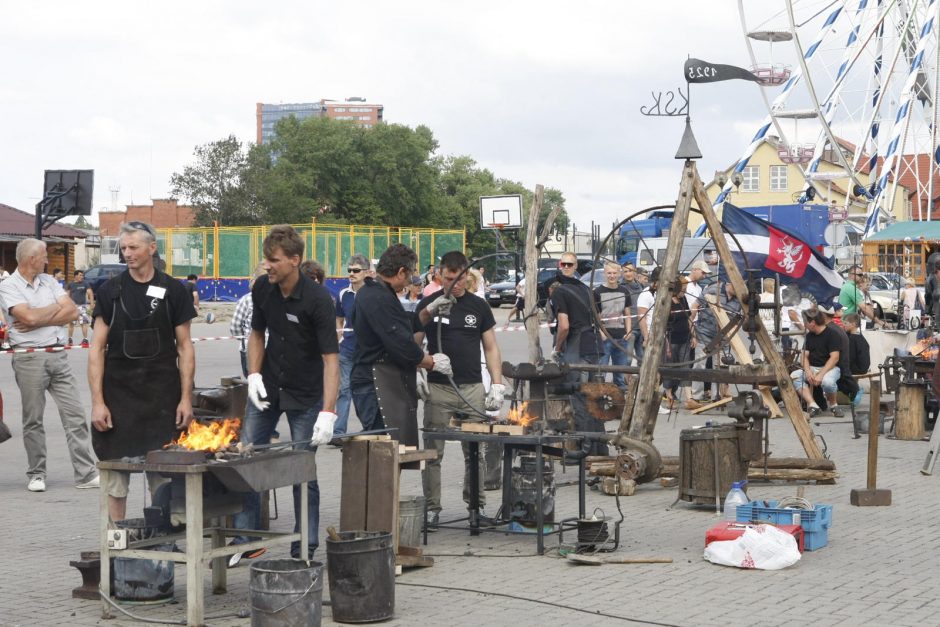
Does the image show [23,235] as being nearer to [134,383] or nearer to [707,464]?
[707,464]

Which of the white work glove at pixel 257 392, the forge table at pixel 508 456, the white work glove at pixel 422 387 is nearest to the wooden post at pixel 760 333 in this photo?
the forge table at pixel 508 456

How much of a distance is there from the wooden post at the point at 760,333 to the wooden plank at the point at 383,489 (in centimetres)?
422

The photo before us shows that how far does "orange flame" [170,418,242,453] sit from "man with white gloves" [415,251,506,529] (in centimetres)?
246

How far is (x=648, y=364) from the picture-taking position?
10.5 m

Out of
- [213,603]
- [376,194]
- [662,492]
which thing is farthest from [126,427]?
[376,194]

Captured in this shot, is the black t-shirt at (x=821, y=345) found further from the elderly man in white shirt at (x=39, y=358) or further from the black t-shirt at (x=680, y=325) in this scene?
the elderly man in white shirt at (x=39, y=358)

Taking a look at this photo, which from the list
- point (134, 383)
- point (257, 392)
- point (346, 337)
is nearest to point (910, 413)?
point (346, 337)

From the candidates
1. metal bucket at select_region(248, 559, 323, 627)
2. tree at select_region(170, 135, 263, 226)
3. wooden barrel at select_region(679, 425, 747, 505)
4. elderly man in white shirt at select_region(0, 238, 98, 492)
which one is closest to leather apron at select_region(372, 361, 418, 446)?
metal bucket at select_region(248, 559, 323, 627)

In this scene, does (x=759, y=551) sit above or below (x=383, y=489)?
below

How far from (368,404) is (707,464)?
296 centimetres

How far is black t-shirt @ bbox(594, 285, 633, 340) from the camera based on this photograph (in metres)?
15.6

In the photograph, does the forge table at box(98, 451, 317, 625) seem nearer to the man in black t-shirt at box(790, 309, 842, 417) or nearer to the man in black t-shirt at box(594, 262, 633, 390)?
the man in black t-shirt at box(594, 262, 633, 390)

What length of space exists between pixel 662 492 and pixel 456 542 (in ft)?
9.41

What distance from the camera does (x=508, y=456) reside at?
29.0 ft
